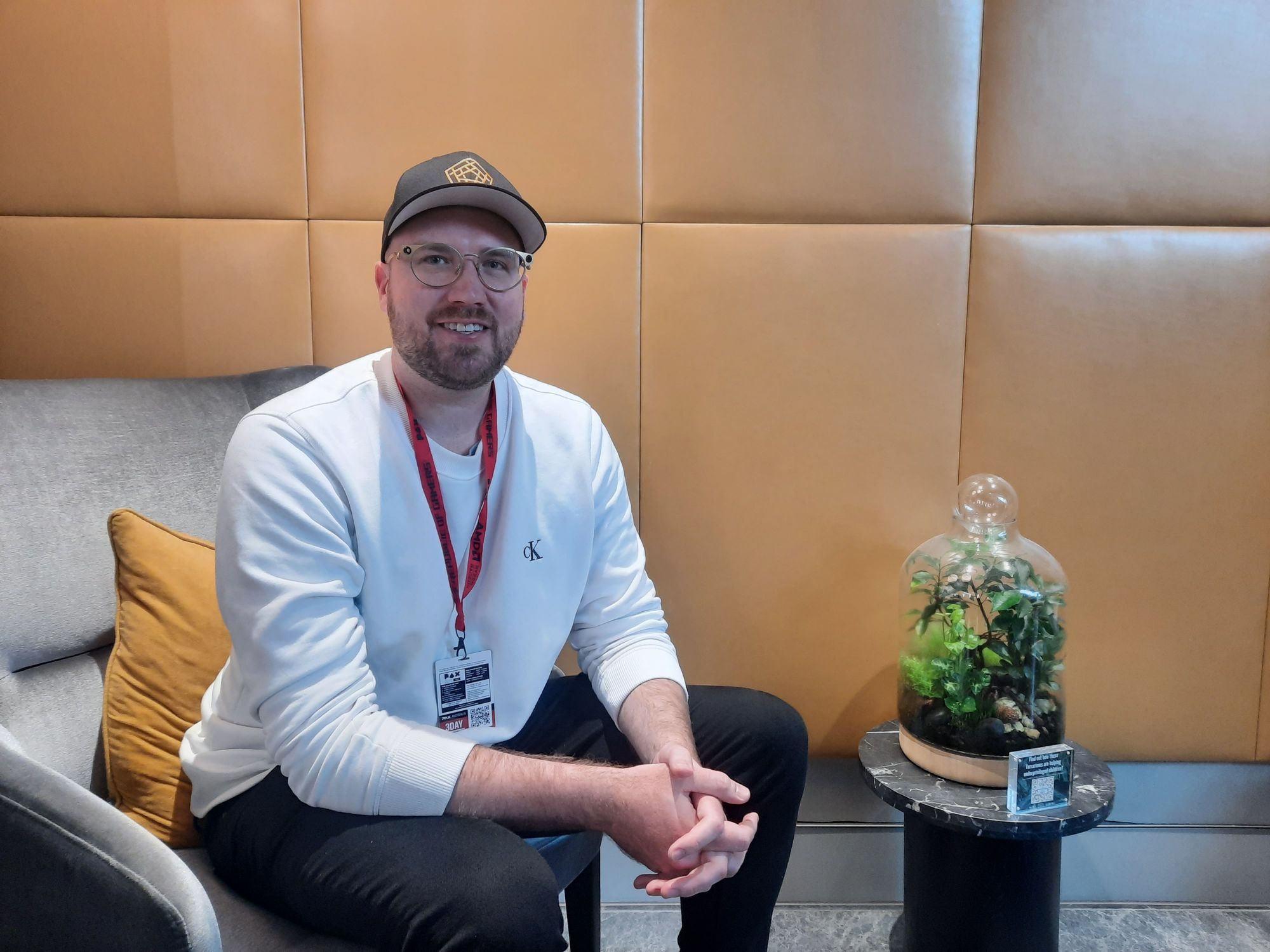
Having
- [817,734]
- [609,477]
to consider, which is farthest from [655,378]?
[817,734]

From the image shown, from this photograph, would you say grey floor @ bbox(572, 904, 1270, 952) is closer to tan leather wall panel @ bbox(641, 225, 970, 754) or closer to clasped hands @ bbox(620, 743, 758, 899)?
tan leather wall panel @ bbox(641, 225, 970, 754)

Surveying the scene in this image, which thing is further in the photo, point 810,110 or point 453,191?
point 810,110

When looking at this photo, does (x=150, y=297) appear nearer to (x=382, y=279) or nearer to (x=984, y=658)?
(x=382, y=279)

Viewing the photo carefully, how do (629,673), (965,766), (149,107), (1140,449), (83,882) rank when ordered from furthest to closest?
(1140,449), (149,107), (965,766), (629,673), (83,882)

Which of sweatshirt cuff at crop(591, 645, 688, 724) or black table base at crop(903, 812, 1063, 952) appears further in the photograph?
black table base at crop(903, 812, 1063, 952)

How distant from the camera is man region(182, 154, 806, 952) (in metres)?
1.16

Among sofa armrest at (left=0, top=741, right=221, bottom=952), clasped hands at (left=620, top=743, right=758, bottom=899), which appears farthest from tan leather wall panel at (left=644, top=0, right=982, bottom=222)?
sofa armrest at (left=0, top=741, right=221, bottom=952)

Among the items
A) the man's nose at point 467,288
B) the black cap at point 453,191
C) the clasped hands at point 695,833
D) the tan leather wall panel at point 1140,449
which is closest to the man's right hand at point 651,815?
the clasped hands at point 695,833

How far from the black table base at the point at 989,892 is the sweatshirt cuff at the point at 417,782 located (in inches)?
37.9

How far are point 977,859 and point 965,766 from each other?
177 mm

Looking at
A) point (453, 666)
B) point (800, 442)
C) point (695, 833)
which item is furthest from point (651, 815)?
point (800, 442)

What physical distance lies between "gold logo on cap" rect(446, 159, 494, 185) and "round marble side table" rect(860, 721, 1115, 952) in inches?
47.3

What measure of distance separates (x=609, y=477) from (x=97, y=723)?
87cm

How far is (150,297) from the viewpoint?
1878 millimetres
